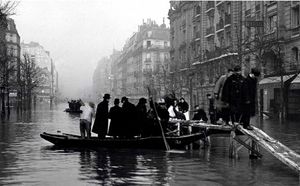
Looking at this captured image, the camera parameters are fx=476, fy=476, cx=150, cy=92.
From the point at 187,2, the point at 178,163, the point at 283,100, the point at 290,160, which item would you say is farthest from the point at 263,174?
the point at 187,2

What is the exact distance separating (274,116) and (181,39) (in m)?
34.0

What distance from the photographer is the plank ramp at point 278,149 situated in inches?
391

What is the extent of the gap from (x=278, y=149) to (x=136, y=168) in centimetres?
339

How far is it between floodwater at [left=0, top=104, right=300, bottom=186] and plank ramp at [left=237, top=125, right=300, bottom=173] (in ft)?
1.26

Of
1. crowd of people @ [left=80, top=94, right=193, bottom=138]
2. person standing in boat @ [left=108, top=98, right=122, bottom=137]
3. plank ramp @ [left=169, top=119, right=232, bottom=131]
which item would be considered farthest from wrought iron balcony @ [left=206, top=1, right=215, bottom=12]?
person standing in boat @ [left=108, top=98, right=122, bottom=137]

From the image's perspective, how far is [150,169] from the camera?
443 inches

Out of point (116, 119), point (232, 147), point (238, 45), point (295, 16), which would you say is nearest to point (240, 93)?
point (232, 147)

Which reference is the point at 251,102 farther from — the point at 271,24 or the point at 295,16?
the point at 271,24

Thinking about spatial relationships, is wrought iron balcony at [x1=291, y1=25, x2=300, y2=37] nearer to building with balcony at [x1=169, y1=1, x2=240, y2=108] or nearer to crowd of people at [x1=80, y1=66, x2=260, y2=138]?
building with balcony at [x1=169, y1=1, x2=240, y2=108]

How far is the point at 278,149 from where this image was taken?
11.2 metres

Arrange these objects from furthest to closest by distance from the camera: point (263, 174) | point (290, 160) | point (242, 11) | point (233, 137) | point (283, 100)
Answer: point (242, 11) < point (283, 100) < point (233, 137) < point (263, 174) < point (290, 160)

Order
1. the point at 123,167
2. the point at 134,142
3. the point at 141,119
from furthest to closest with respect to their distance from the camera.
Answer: the point at 141,119
the point at 134,142
the point at 123,167

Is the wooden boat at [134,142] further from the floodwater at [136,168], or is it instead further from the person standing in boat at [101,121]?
the person standing in boat at [101,121]

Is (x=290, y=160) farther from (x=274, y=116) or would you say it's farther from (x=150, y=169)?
(x=274, y=116)
